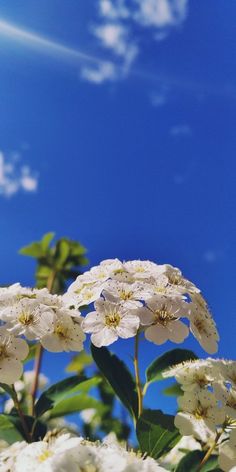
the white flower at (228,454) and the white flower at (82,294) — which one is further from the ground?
the white flower at (82,294)

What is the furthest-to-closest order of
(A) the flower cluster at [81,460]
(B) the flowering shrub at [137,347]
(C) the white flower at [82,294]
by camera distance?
(C) the white flower at [82,294] < (B) the flowering shrub at [137,347] < (A) the flower cluster at [81,460]

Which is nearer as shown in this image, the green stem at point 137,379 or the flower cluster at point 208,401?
the flower cluster at point 208,401

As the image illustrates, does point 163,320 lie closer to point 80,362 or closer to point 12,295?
point 12,295

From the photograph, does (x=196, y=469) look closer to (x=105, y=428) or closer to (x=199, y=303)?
(x=199, y=303)

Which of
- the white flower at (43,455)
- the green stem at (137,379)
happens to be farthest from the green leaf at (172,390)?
the white flower at (43,455)

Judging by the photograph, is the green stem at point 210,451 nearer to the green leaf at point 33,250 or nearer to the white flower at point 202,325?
the white flower at point 202,325

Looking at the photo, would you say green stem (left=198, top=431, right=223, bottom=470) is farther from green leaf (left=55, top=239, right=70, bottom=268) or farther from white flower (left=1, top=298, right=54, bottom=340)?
green leaf (left=55, top=239, right=70, bottom=268)
